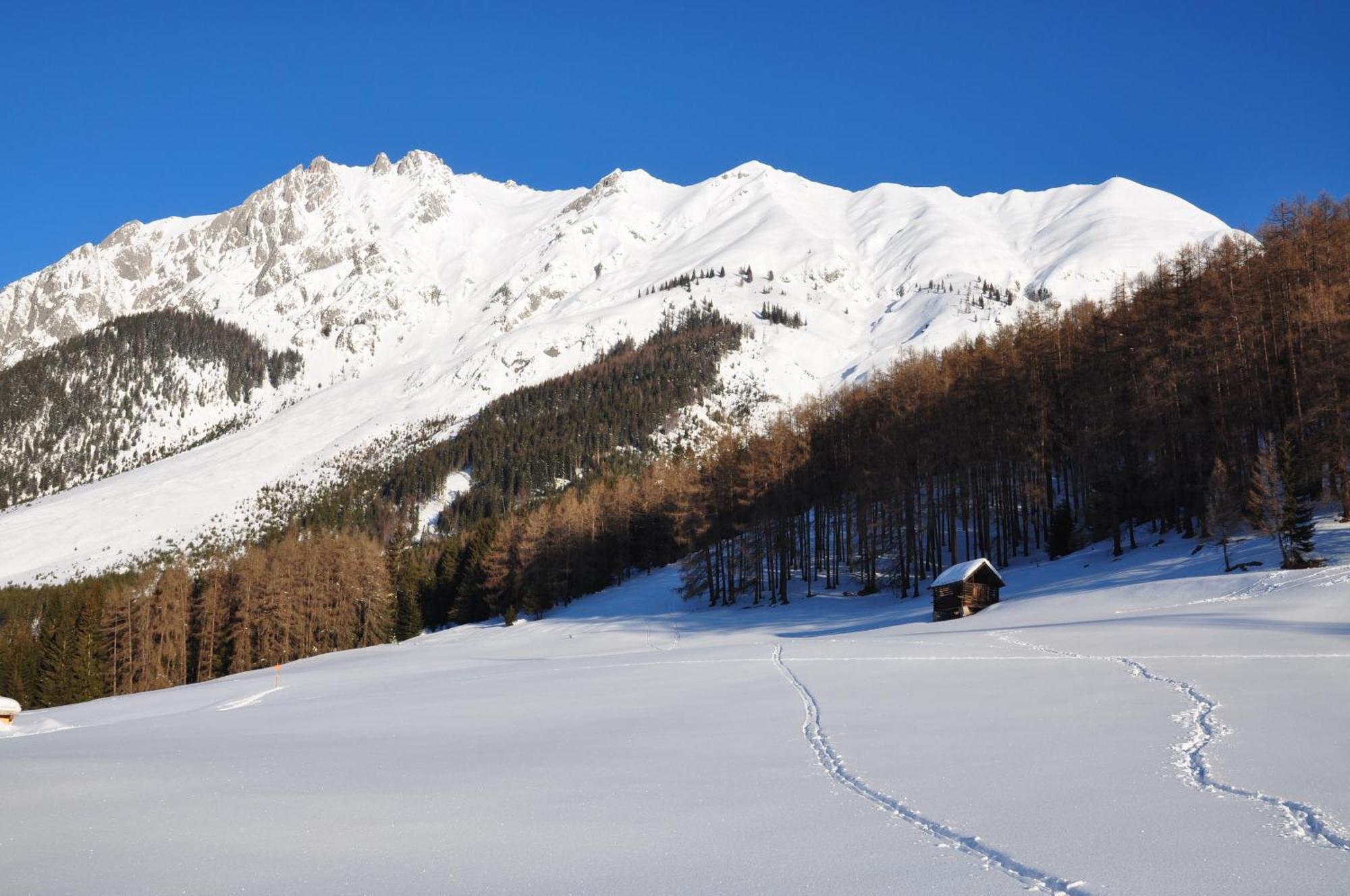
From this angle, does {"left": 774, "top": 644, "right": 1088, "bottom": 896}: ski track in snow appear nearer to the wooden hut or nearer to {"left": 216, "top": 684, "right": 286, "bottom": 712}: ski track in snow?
{"left": 216, "top": 684, "right": 286, "bottom": 712}: ski track in snow

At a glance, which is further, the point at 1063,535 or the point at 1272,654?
the point at 1063,535

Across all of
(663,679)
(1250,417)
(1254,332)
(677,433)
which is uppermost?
(677,433)

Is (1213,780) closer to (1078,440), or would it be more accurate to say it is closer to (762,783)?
(762,783)

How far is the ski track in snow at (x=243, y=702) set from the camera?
25.6 meters

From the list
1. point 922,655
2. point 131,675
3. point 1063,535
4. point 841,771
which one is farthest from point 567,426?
point 841,771

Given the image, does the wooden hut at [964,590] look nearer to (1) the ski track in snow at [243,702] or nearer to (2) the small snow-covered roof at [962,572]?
(2) the small snow-covered roof at [962,572]

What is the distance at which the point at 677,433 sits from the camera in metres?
186

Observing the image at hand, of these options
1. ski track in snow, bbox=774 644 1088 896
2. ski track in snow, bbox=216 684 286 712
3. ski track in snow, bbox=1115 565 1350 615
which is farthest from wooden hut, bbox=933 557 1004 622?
ski track in snow, bbox=216 684 286 712

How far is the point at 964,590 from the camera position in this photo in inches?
1531

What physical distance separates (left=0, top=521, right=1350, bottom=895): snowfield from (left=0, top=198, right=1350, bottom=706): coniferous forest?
1644 centimetres

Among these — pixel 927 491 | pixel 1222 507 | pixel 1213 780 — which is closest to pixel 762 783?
pixel 1213 780

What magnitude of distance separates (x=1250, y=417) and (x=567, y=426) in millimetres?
156034

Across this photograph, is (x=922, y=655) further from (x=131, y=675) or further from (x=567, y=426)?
(x=567, y=426)

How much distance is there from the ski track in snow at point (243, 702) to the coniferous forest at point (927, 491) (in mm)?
32022
